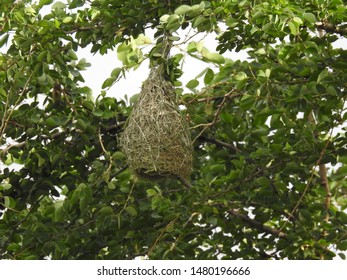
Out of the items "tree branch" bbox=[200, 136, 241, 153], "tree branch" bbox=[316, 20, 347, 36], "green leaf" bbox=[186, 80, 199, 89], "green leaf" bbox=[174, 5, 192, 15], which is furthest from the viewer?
"tree branch" bbox=[200, 136, 241, 153]

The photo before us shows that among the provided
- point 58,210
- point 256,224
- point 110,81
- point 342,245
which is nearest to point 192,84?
point 110,81

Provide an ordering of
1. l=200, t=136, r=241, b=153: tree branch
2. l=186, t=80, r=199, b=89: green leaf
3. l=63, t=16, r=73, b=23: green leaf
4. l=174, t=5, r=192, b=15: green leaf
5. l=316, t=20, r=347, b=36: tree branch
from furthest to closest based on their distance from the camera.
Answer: l=200, t=136, r=241, b=153: tree branch
l=63, t=16, r=73, b=23: green leaf
l=186, t=80, r=199, b=89: green leaf
l=316, t=20, r=347, b=36: tree branch
l=174, t=5, r=192, b=15: green leaf

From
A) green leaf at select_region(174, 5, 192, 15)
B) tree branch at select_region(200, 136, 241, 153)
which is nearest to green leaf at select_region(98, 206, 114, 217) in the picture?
tree branch at select_region(200, 136, 241, 153)

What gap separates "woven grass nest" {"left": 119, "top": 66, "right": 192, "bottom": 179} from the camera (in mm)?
2650

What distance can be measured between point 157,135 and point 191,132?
821 mm

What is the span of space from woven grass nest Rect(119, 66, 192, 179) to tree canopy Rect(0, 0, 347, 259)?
0.18m

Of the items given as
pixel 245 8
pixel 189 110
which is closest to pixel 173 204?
pixel 189 110

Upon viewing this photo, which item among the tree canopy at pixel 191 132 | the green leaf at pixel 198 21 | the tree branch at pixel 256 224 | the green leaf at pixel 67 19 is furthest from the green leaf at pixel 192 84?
the tree branch at pixel 256 224

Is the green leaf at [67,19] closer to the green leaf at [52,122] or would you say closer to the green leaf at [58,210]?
the green leaf at [52,122]

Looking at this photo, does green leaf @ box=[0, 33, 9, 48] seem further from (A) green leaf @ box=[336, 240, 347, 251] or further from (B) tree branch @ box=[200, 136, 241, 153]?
(A) green leaf @ box=[336, 240, 347, 251]

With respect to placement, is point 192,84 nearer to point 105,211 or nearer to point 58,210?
point 105,211

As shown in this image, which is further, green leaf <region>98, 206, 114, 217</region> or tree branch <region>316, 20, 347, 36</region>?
green leaf <region>98, 206, 114, 217</region>

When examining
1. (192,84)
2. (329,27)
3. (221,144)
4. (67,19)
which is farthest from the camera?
(221,144)

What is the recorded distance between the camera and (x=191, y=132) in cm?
345
